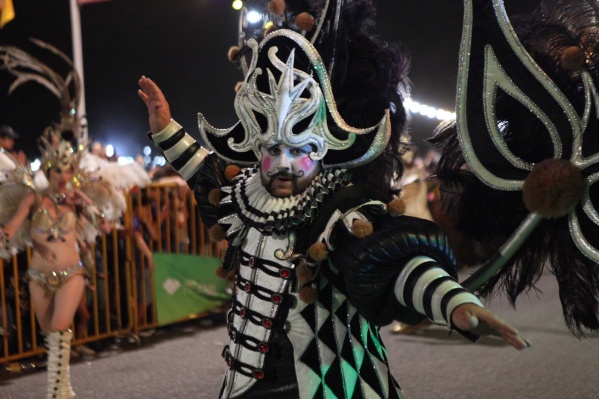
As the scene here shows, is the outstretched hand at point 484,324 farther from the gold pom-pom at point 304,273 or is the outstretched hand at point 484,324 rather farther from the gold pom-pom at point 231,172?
the gold pom-pom at point 231,172

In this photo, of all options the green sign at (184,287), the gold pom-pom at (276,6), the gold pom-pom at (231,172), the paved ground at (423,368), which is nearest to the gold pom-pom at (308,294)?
the gold pom-pom at (231,172)

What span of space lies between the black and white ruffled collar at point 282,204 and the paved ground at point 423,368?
253 centimetres

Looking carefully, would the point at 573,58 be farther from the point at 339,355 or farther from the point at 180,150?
the point at 180,150

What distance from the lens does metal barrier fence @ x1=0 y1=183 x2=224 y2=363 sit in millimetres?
6191

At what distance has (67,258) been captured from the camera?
5.00 m

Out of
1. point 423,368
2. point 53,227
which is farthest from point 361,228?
point 423,368

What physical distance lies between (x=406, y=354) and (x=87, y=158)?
3674mm

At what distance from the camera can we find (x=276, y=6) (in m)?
2.87

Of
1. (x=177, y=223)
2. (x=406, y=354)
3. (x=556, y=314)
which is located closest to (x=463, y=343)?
(x=406, y=354)

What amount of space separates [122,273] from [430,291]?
228 inches

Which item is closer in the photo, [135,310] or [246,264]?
[246,264]

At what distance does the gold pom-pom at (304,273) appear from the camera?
7.86ft

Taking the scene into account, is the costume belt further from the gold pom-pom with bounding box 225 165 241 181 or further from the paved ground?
the gold pom-pom with bounding box 225 165 241 181

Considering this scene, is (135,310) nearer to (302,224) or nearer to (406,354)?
(406,354)
